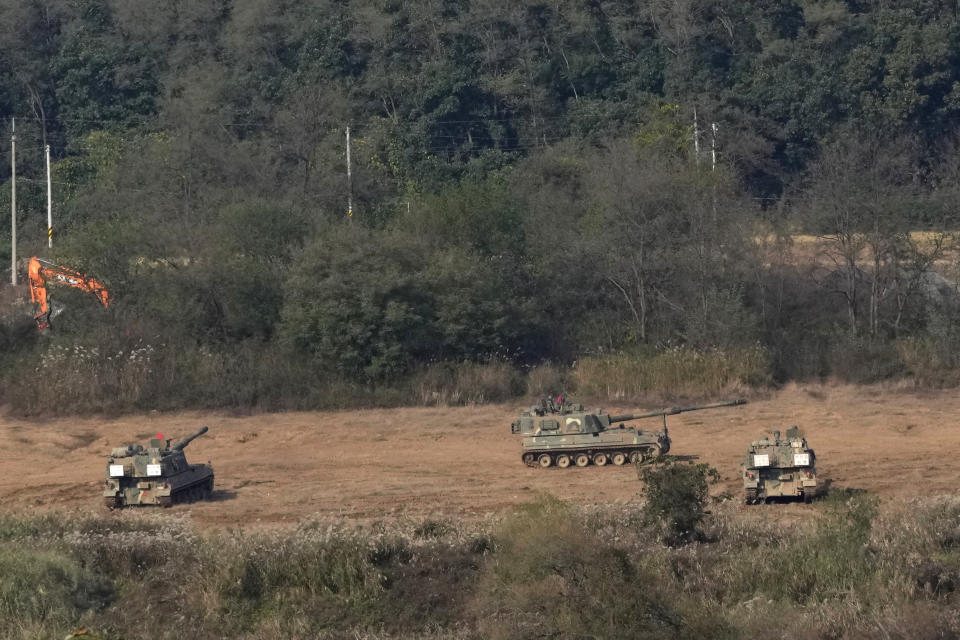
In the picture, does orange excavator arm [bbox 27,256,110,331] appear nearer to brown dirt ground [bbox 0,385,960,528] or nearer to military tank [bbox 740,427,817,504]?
brown dirt ground [bbox 0,385,960,528]

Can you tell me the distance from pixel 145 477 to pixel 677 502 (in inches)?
386

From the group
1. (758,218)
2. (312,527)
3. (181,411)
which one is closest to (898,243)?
(758,218)

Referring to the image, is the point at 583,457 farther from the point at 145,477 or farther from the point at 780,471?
the point at 145,477

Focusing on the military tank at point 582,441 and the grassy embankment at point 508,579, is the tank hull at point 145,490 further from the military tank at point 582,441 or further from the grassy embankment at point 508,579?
the military tank at point 582,441

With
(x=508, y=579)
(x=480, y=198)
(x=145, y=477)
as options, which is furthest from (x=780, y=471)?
(x=480, y=198)

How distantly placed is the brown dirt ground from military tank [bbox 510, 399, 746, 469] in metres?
0.34

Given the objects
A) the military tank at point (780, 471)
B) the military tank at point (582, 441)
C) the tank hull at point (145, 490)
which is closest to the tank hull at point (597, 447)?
the military tank at point (582, 441)

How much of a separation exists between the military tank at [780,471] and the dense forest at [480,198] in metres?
10.3

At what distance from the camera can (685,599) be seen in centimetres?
1650

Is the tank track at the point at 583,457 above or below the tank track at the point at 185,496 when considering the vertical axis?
above

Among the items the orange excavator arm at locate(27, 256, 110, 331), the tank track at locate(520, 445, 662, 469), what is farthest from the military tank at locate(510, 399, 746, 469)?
the orange excavator arm at locate(27, 256, 110, 331)

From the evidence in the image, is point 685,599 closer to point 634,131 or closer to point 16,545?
point 16,545

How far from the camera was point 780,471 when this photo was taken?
2284cm

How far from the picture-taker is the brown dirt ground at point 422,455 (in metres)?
24.0
